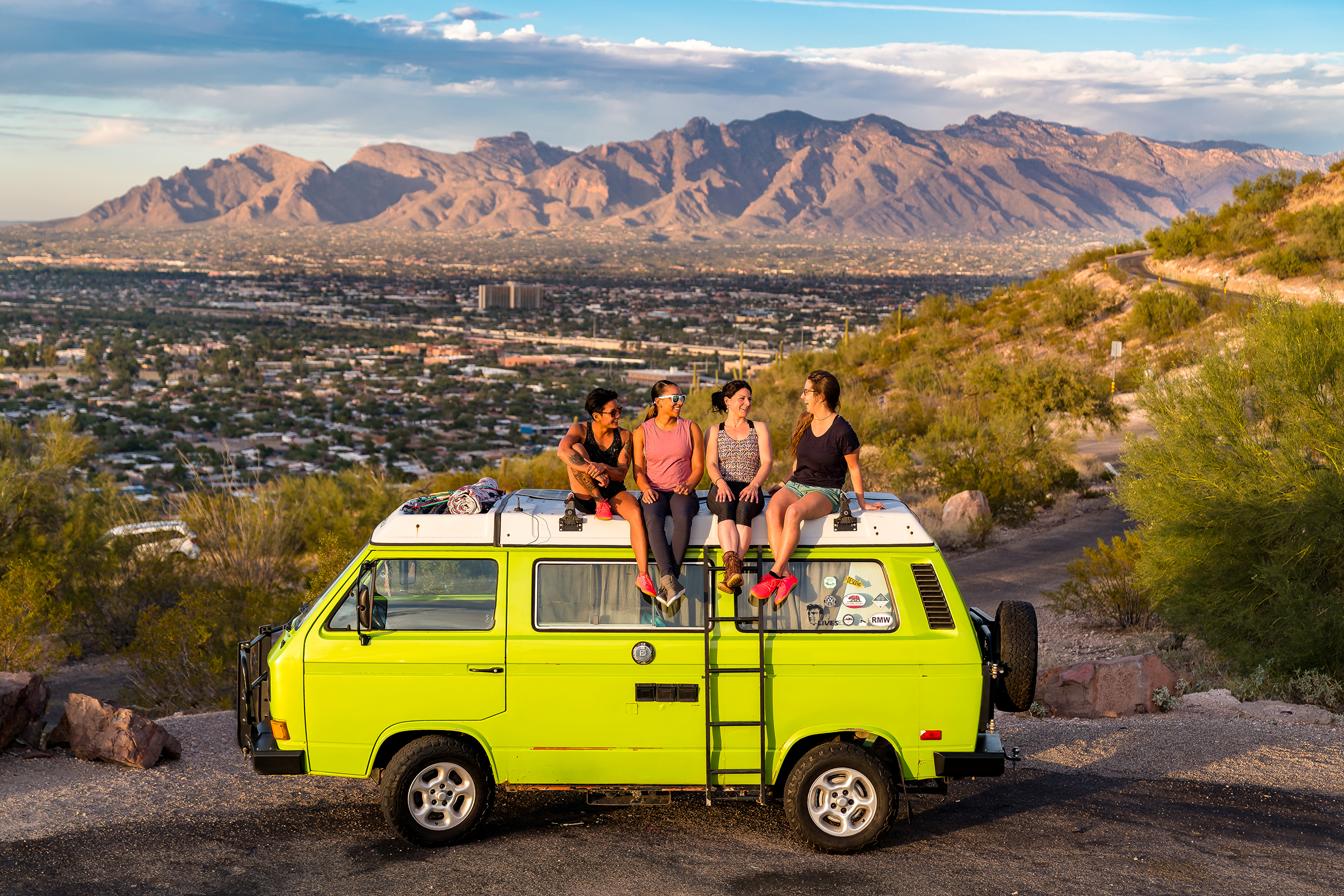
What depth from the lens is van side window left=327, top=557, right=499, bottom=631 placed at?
6992 millimetres

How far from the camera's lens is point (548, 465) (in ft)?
87.6

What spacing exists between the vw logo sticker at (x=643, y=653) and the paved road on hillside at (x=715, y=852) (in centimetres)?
120

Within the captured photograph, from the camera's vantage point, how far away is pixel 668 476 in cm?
753

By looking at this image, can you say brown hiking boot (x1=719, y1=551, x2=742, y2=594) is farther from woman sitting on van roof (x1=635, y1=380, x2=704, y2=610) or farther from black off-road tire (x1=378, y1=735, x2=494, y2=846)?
black off-road tire (x1=378, y1=735, x2=494, y2=846)

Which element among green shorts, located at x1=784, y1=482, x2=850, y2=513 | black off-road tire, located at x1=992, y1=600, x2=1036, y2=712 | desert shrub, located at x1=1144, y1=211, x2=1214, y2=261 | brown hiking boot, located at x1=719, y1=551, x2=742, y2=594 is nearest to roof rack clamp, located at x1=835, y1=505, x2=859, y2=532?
green shorts, located at x1=784, y1=482, x2=850, y2=513

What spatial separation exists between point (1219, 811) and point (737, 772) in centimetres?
360

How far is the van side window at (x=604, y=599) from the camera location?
6.94 m

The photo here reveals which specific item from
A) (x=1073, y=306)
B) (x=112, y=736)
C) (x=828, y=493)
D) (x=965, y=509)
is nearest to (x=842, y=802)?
(x=828, y=493)

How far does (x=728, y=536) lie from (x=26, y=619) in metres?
10.2

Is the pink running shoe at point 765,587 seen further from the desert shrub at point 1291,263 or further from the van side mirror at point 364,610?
the desert shrub at point 1291,263

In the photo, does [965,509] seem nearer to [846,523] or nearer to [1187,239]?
[846,523]

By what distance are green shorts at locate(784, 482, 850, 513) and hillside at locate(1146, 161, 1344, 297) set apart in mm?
37167

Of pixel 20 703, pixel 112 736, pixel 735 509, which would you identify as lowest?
pixel 112 736

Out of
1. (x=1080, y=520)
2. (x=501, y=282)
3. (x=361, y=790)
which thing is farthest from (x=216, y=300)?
(x=361, y=790)
